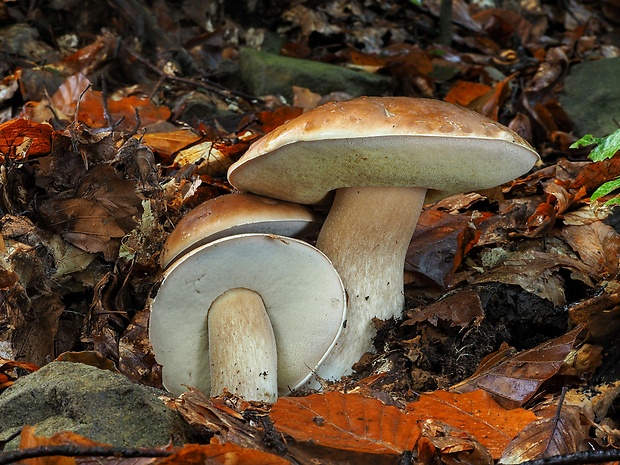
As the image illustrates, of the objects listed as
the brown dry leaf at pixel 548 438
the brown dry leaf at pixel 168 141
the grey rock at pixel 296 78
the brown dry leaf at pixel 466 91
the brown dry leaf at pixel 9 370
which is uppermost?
the brown dry leaf at pixel 548 438

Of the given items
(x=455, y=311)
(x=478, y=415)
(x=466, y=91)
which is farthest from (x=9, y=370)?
(x=466, y=91)

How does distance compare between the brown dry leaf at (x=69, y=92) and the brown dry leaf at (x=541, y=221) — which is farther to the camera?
the brown dry leaf at (x=69, y=92)

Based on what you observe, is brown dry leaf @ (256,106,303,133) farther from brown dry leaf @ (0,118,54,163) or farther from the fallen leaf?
the fallen leaf

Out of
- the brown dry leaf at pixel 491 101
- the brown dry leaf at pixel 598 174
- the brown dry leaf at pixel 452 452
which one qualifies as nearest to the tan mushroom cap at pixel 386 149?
the brown dry leaf at pixel 452 452

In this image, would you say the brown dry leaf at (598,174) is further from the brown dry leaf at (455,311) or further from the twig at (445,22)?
the twig at (445,22)

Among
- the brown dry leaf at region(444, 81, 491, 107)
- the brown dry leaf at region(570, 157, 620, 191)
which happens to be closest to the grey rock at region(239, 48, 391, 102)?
the brown dry leaf at region(444, 81, 491, 107)

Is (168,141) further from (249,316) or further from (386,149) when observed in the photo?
(386,149)

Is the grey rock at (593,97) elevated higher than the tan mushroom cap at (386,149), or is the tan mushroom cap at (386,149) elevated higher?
the tan mushroom cap at (386,149)

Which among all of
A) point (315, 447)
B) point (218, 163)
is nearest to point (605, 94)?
point (218, 163)
